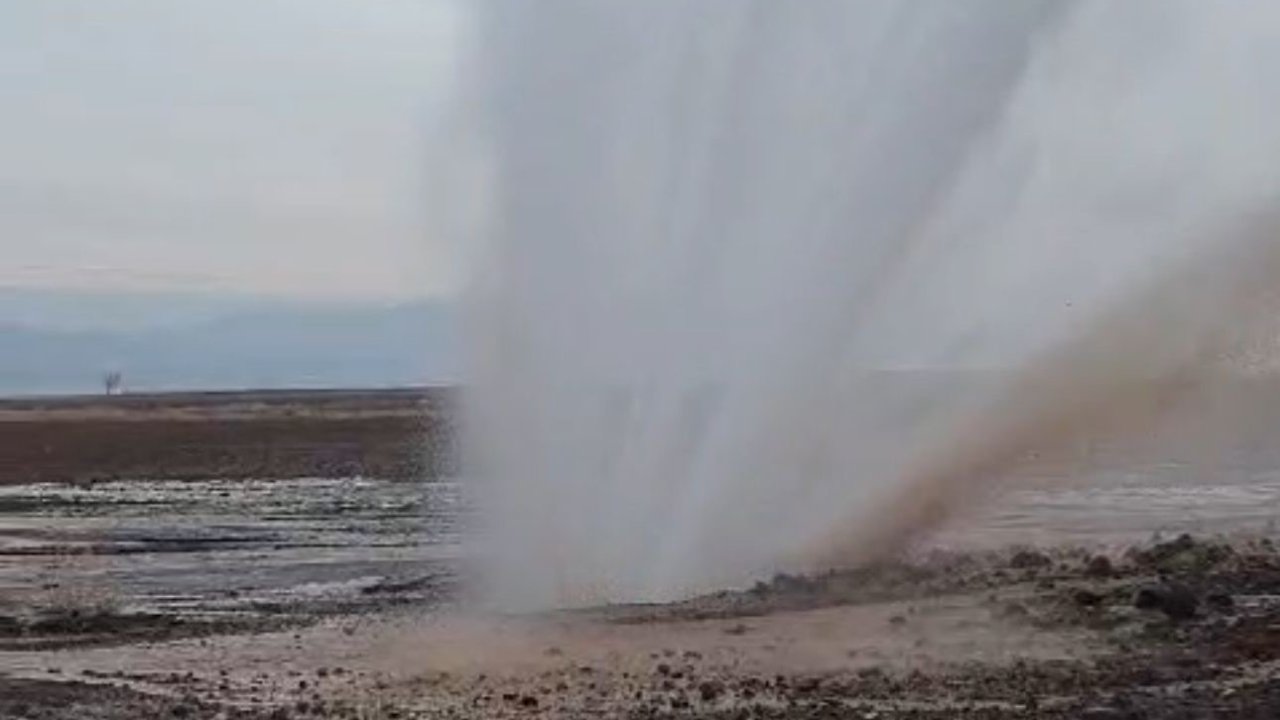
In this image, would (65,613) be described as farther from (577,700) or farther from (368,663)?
(577,700)

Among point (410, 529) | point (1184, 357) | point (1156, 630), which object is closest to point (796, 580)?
point (1156, 630)

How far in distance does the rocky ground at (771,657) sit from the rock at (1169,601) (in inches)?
0.9

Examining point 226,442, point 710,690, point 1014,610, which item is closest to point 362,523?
point 1014,610

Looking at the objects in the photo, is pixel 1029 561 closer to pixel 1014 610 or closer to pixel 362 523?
pixel 1014 610

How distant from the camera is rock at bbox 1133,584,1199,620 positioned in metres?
18.9

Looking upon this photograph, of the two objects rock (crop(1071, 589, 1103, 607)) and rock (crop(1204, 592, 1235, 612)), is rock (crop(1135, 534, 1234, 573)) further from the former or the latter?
rock (crop(1071, 589, 1103, 607))

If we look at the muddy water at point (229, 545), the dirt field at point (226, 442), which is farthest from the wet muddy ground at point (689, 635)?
the dirt field at point (226, 442)

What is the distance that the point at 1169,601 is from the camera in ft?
62.6

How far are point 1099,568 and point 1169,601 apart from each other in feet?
10.3

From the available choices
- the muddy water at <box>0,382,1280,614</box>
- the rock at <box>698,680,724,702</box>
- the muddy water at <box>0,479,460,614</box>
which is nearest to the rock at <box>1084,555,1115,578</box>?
the muddy water at <box>0,382,1280,614</box>

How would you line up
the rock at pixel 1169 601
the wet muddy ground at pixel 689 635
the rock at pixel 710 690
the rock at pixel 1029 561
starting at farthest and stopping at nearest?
the rock at pixel 1029 561 → the rock at pixel 1169 601 → the wet muddy ground at pixel 689 635 → the rock at pixel 710 690

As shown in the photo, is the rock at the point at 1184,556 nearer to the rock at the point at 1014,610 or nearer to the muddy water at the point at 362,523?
the muddy water at the point at 362,523

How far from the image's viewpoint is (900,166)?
21.6m

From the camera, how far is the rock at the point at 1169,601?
18891 mm
